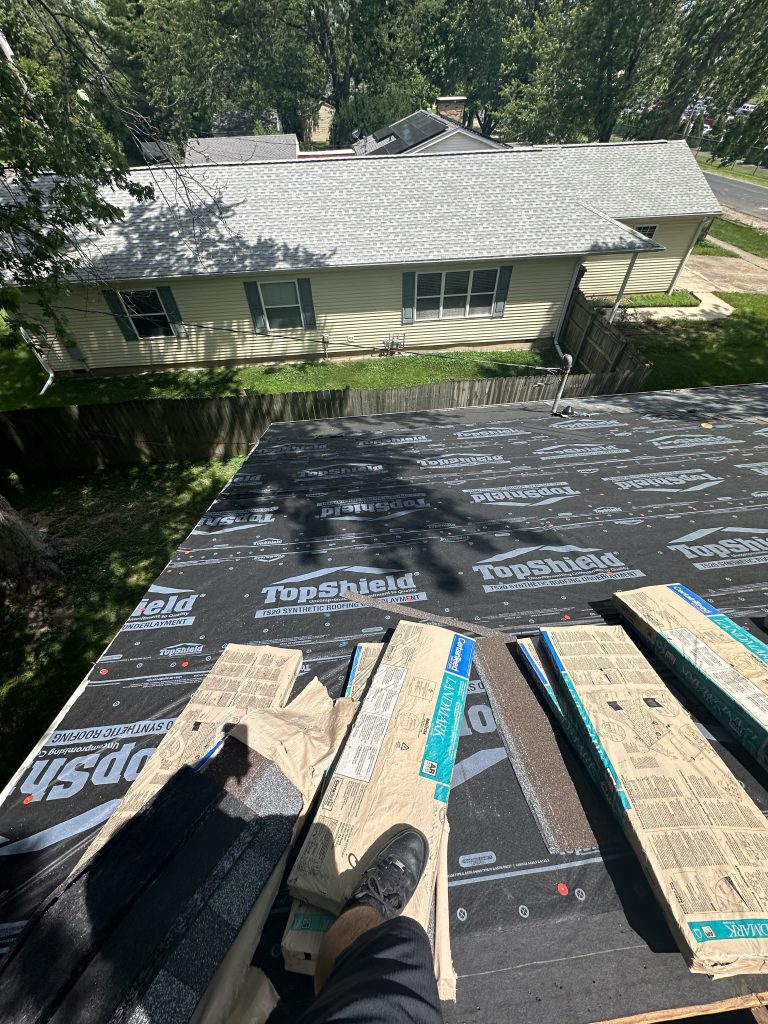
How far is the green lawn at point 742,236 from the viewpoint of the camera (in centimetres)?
1858

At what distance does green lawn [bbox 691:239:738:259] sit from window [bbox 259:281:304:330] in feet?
56.2

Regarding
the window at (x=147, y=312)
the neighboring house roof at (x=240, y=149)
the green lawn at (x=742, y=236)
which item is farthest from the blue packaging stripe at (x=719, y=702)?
the neighboring house roof at (x=240, y=149)

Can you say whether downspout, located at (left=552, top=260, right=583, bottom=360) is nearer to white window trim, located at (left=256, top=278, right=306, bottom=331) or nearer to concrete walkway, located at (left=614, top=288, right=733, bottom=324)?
concrete walkway, located at (left=614, top=288, right=733, bottom=324)

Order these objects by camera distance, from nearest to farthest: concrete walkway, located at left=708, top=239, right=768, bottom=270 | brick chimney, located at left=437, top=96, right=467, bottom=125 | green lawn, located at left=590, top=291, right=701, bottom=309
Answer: green lawn, located at left=590, top=291, right=701, bottom=309 < concrete walkway, located at left=708, top=239, right=768, bottom=270 < brick chimney, located at left=437, top=96, right=467, bottom=125

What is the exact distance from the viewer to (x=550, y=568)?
4.11 meters

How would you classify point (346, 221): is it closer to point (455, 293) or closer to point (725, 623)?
point (455, 293)

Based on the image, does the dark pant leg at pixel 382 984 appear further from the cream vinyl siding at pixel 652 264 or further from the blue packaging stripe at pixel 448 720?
the cream vinyl siding at pixel 652 264

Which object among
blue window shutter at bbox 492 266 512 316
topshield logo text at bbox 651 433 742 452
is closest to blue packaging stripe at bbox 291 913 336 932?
topshield logo text at bbox 651 433 742 452

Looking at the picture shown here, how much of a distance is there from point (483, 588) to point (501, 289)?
36.1 ft

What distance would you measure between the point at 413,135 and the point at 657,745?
2326 cm

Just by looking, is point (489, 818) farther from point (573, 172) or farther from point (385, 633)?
point (573, 172)

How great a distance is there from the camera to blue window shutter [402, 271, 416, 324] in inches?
462

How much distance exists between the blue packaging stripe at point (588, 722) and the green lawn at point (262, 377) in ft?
32.8

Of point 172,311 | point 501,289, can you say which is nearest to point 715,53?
point 501,289
